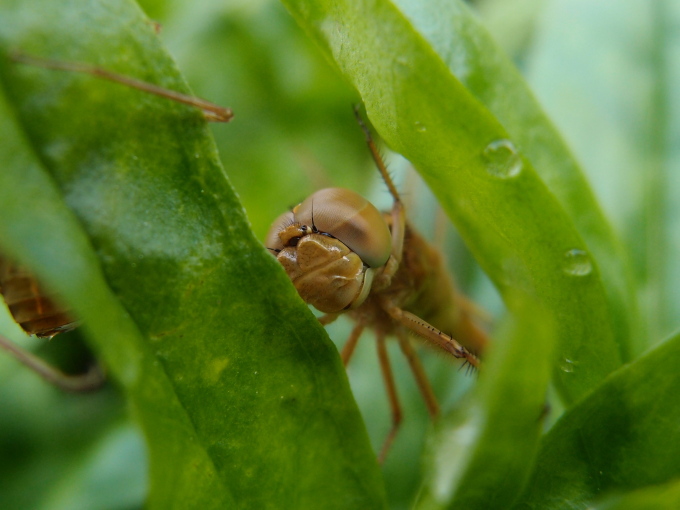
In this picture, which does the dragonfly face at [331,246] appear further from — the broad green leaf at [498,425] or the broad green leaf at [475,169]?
the broad green leaf at [498,425]

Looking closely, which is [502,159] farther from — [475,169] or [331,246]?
[331,246]

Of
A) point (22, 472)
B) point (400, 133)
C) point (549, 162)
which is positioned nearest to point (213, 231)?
point (400, 133)

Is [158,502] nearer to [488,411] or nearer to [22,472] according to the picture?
[488,411]

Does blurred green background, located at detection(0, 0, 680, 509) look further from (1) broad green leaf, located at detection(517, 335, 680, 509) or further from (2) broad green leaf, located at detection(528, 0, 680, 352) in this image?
(1) broad green leaf, located at detection(517, 335, 680, 509)

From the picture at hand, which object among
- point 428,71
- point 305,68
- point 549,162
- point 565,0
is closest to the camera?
point 428,71

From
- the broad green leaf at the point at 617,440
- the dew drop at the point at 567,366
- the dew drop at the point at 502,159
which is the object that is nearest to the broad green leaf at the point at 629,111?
the dew drop at the point at 567,366
